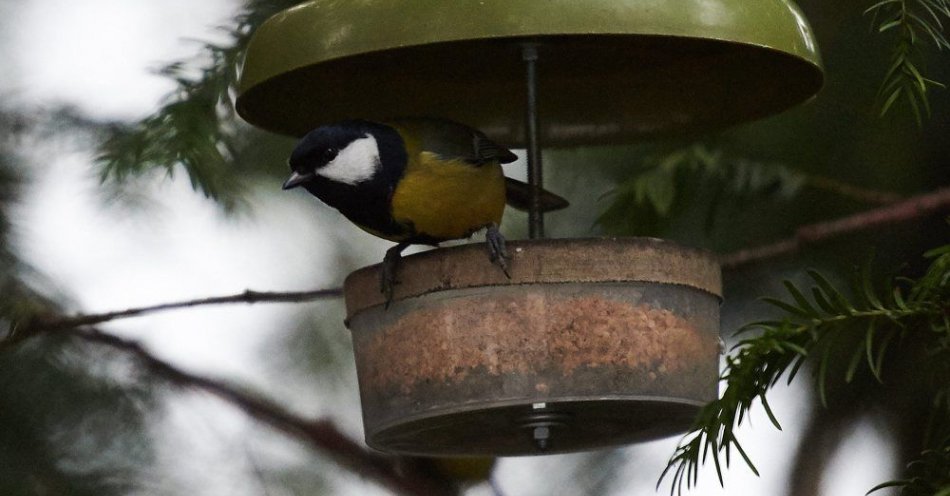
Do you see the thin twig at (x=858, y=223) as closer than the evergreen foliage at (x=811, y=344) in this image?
No

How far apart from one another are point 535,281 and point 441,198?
0.37 metres

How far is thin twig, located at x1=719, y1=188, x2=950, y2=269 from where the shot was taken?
7.61 ft

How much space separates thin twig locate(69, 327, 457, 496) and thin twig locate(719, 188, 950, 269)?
0.66 metres

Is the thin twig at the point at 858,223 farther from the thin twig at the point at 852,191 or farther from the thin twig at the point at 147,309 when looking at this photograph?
the thin twig at the point at 147,309

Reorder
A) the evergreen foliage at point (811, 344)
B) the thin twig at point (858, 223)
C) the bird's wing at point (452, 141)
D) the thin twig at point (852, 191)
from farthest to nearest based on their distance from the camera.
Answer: the thin twig at point (852, 191) < the thin twig at point (858, 223) < the bird's wing at point (452, 141) < the evergreen foliage at point (811, 344)

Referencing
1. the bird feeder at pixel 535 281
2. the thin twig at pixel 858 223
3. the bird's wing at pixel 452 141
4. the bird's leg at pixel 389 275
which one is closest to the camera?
the bird feeder at pixel 535 281

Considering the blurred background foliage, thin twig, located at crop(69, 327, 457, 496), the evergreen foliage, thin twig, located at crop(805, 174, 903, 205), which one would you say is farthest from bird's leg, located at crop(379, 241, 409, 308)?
thin twig, located at crop(805, 174, 903, 205)

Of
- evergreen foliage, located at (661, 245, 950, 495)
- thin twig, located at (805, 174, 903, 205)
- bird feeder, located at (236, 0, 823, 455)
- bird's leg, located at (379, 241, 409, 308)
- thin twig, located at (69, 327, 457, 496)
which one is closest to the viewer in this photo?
evergreen foliage, located at (661, 245, 950, 495)

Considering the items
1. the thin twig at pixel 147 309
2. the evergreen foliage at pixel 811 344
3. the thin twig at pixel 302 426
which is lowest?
the evergreen foliage at pixel 811 344

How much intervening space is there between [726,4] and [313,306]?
1.52 m

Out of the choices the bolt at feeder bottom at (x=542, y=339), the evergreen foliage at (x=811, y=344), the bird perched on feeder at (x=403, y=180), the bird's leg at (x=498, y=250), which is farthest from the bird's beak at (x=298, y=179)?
the evergreen foliage at (x=811, y=344)

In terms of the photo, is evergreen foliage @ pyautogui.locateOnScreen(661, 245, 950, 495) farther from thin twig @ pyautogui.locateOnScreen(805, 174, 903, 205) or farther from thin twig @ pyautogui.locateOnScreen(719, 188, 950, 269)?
thin twig @ pyautogui.locateOnScreen(805, 174, 903, 205)

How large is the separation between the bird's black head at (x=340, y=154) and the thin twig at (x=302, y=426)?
336 mm

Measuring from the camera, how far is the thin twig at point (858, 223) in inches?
91.4
